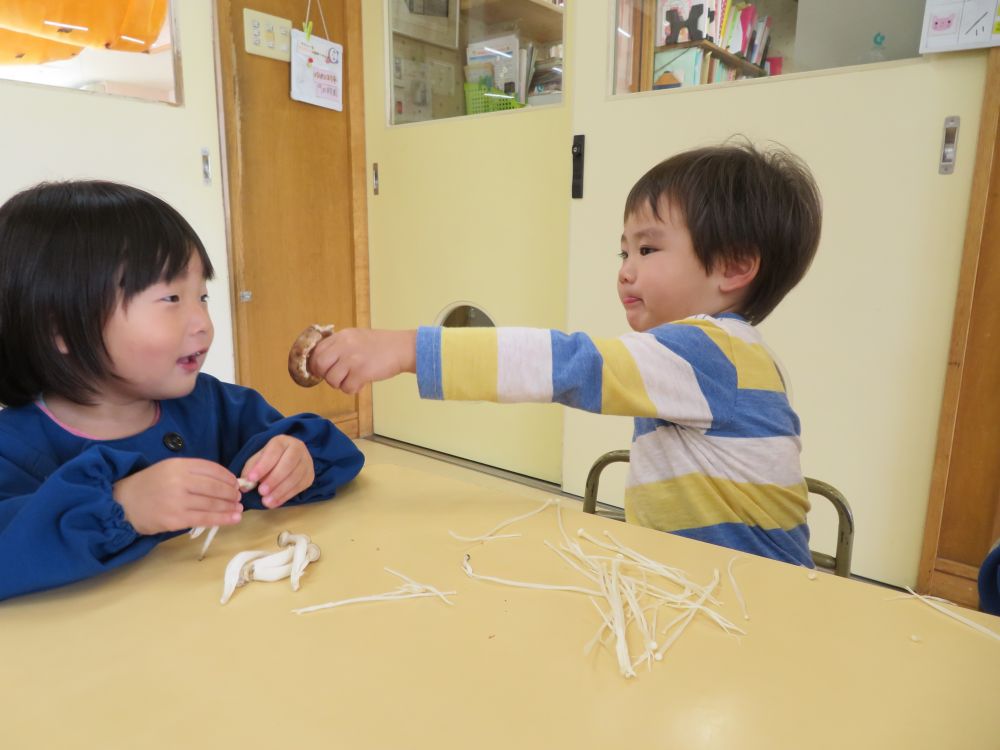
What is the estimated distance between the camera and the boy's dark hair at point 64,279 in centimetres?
75

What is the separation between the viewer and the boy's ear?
3.14 feet

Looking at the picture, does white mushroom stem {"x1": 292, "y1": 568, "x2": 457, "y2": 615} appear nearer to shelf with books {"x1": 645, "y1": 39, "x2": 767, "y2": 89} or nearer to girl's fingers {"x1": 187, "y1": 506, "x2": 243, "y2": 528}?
girl's fingers {"x1": 187, "y1": 506, "x2": 243, "y2": 528}

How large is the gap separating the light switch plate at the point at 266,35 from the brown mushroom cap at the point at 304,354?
6.38 ft

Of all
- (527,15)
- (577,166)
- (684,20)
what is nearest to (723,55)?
(684,20)

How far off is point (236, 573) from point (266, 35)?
2300 mm

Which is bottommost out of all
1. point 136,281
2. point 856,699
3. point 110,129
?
point 856,699

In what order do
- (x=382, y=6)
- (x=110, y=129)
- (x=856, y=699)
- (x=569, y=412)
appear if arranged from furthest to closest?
(x=382, y=6) → (x=569, y=412) → (x=110, y=129) → (x=856, y=699)

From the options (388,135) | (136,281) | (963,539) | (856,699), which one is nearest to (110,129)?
(388,135)

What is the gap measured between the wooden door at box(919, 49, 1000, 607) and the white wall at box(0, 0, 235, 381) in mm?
1761

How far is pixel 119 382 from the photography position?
81 centimetres

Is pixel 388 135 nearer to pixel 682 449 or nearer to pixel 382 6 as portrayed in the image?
pixel 382 6

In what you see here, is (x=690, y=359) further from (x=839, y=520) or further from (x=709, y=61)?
(x=709, y=61)

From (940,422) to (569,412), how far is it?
991 mm

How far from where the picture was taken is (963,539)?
1599 mm
